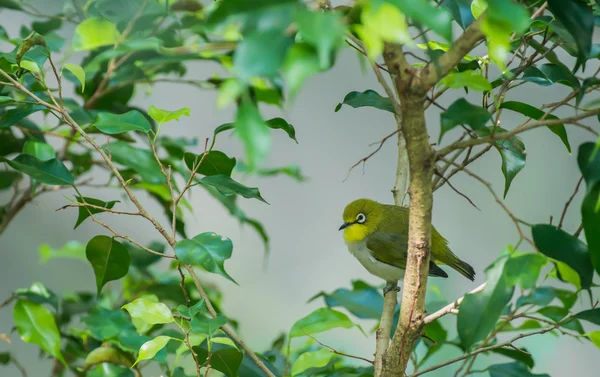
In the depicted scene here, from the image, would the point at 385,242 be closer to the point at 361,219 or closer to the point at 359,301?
the point at 361,219

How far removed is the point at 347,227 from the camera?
6.87 ft

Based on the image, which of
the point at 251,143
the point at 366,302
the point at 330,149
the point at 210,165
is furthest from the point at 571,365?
the point at 251,143

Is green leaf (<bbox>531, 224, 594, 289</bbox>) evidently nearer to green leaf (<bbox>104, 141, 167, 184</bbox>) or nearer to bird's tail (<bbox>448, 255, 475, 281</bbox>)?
green leaf (<bbox>104, 141, 167, 184</bbox>)

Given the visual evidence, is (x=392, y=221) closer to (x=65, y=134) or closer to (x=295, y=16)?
(x=65, y=134)

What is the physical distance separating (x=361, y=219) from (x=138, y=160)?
0.92m

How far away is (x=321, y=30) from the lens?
466 millimetres

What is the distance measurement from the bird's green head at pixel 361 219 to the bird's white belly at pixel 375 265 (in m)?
0.02

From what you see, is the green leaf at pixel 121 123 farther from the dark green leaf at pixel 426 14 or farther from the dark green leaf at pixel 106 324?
the dark green leaf at pixel 426 14

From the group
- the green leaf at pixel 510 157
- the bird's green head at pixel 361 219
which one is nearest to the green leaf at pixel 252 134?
the green leaf at pixel 510 157

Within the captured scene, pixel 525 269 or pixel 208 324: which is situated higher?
pixel 525 269

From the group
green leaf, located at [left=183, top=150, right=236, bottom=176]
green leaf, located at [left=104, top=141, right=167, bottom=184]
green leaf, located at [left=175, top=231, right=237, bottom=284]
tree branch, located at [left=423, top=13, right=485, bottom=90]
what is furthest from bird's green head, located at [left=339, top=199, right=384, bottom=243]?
tree branch, located at [left=423, top=13, right=485, bottom=90]

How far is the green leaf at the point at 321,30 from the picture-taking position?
46cm

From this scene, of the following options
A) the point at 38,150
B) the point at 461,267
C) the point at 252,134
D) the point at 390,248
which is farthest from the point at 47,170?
the point at 461,267

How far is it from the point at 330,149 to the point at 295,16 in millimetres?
2831
